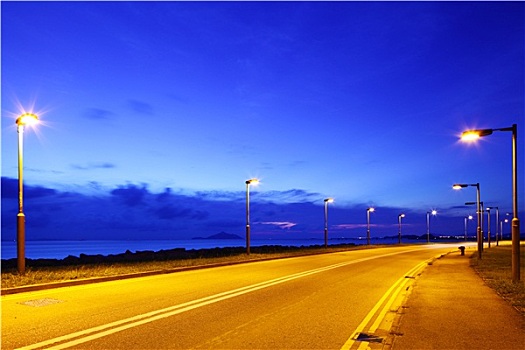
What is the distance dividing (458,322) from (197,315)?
525 cm

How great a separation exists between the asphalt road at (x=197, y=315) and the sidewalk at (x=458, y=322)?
61 centimetres

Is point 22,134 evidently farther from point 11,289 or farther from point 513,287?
point 513,287

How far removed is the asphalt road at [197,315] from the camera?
792cm

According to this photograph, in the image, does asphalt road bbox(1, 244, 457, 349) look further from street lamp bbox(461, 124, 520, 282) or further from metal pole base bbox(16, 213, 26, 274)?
street lamp bbox(461, 124, 520, 282)

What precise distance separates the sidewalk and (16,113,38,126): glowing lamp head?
13.3 metres

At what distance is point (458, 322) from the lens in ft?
31.6

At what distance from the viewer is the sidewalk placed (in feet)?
26.1

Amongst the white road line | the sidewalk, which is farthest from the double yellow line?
the white road line

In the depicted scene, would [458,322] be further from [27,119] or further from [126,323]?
[27,119]

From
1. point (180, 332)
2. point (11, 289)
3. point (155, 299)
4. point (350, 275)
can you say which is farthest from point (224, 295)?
point (350, 275)

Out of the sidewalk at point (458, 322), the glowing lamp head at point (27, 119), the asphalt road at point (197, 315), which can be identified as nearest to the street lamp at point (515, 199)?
the sidewalk at point (458, 322)

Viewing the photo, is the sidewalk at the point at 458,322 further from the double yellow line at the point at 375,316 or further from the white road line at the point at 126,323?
the white road line at the point at 126,323

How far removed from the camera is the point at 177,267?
21.8 metres

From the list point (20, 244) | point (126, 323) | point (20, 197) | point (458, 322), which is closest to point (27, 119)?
point (20, 197)
